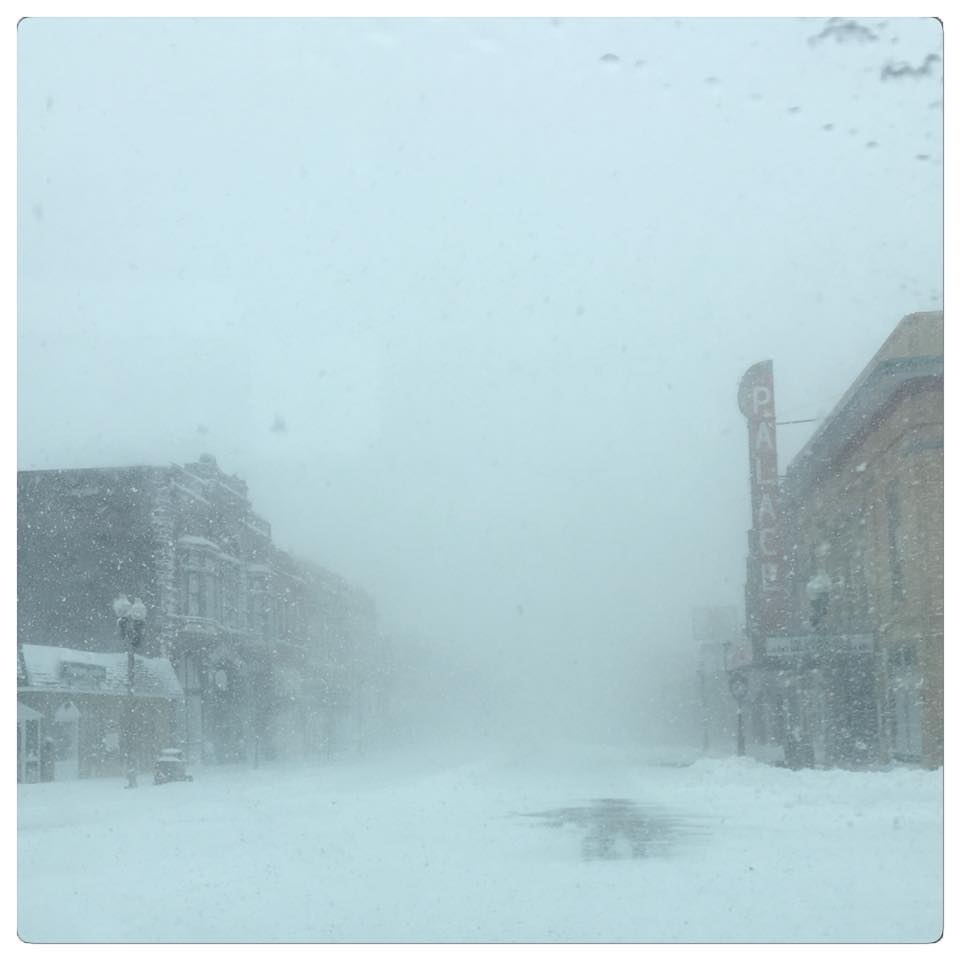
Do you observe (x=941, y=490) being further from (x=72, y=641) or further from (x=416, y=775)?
(x=72, y=641)

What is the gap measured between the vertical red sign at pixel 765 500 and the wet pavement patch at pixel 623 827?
1642cm

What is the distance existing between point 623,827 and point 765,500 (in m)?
20.6

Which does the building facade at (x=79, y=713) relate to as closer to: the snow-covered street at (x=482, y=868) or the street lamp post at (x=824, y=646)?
the snow-covered street at (x=482, y=868)

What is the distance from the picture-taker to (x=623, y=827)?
48.2 ft

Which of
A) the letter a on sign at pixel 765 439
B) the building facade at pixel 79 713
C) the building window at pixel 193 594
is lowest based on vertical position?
the building facade at pixel 79 713

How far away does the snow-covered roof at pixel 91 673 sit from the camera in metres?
26.6

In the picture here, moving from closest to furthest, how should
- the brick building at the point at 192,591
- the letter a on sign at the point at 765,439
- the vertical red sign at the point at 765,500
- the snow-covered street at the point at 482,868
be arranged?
the snow-covered street at the point at 482,868 < the brick building at the point at 192,591 < the vertical red sign at the point at 765,500 < the letter a on sign at the point at 765,439

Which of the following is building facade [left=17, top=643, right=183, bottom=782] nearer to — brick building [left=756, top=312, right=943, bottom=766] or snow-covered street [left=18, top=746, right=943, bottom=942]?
snow-covered street [left=18, top=746, right=943, bottom=942]

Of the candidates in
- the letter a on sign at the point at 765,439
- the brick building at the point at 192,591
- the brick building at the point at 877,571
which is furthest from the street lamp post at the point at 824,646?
the brick building at the point at 192,591

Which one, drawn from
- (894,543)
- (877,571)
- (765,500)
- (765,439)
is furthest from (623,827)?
(765,439)

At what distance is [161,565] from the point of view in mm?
35219

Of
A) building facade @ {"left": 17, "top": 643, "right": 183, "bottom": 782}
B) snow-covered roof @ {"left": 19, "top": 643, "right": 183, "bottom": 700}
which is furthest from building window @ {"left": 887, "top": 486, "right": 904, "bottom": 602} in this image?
snow-covered roof @ {"left": 19, "top": 643, "right": 183, "bottom": 700}

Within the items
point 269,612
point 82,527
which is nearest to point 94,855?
point 82,527

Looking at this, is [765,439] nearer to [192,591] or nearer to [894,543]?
[894,543]
